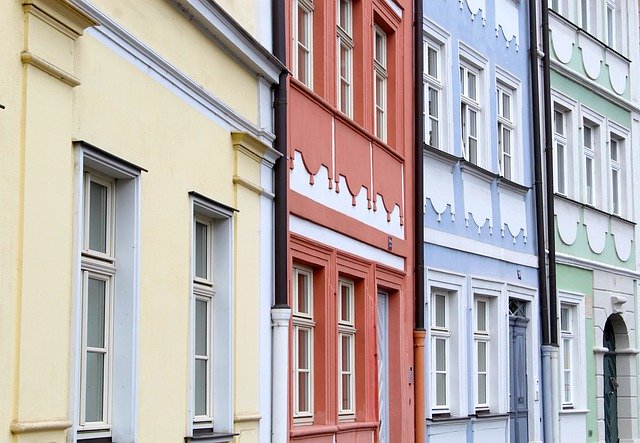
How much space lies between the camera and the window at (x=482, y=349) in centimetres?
2022

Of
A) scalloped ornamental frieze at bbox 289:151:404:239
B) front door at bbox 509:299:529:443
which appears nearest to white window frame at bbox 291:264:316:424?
scalloped ornamental frieze at bbox 289:151:404:239

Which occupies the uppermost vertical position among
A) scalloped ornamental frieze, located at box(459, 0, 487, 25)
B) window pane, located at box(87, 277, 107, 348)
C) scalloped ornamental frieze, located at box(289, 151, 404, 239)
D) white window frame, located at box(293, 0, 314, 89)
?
scalloped ornamental frieze, located at box(459, 0, 487, 25)

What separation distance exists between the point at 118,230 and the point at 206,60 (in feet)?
7.19

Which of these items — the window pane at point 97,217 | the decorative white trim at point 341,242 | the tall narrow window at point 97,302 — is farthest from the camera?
the decorative white trim at point 341,242

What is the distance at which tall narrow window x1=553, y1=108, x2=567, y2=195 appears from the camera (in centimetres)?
2400

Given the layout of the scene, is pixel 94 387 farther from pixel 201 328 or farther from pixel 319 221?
pixel 319 221

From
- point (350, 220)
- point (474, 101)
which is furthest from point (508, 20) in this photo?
point (350, 220)

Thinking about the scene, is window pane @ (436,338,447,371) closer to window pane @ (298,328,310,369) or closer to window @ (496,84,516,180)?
window @ (496,84,516,180)

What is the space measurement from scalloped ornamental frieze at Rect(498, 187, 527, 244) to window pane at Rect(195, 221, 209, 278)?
10644 millimetres

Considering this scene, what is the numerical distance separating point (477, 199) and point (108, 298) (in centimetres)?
1189

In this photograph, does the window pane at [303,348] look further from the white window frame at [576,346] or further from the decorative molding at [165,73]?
the white window frame at [576,346]

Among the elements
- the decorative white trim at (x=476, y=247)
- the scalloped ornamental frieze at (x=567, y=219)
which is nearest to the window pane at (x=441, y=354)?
the decorative white trim at (x=476, y=247)

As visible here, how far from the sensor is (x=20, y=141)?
24.1ft

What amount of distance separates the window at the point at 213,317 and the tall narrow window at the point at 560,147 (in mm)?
13509
